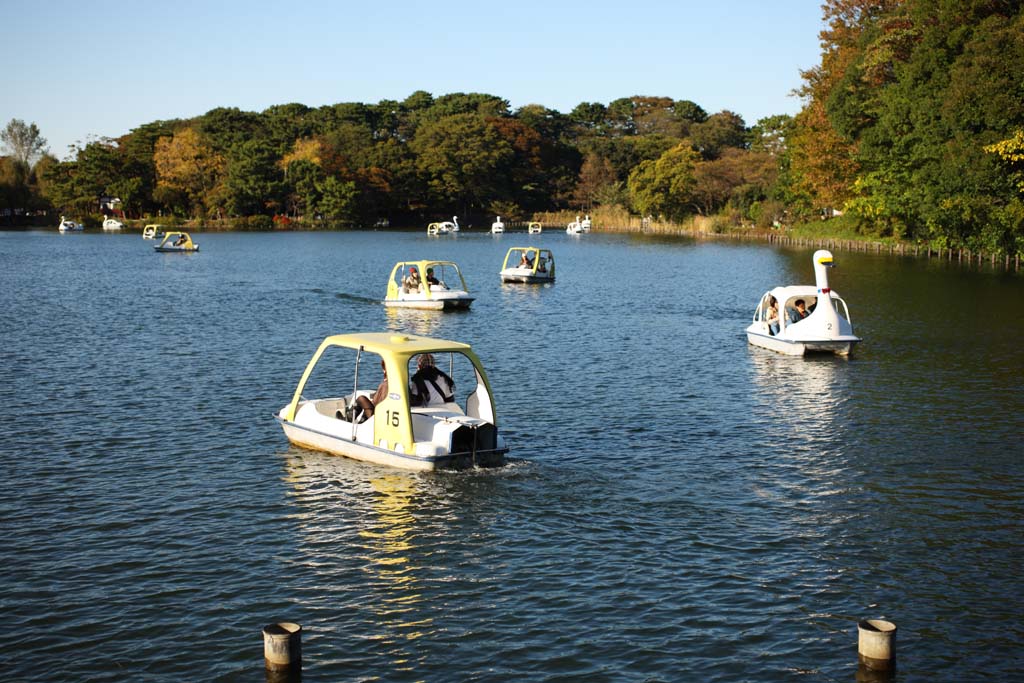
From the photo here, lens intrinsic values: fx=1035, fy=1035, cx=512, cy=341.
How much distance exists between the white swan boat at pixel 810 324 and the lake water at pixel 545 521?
909 millimetres

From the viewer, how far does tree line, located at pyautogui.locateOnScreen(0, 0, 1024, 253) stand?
67125mm

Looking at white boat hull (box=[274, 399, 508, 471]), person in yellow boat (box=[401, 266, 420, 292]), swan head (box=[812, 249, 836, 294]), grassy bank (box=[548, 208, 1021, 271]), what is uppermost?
grassy bank (box=[548, 208, 1021, 271])

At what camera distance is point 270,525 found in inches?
740

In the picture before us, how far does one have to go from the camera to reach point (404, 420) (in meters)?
21.4

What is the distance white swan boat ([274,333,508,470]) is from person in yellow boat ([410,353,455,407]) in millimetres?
22

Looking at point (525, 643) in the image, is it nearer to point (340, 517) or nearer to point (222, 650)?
point (222, 650)

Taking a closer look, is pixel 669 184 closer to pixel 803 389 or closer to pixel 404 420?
pixel 803 389

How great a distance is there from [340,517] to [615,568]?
545cm

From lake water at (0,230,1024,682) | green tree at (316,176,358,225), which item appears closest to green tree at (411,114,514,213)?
green tree at (316,176,358,225)

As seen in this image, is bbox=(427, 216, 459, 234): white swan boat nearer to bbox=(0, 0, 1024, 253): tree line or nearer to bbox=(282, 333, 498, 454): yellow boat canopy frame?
bbox=(0, 0, 1024, 253): tree line

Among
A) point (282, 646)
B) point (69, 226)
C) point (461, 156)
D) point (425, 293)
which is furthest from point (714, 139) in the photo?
point (282, 646)

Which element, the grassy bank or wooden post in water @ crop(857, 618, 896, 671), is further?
the grassy bank

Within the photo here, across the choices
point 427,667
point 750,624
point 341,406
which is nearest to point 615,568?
point 750,624

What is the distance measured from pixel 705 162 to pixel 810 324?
128m
